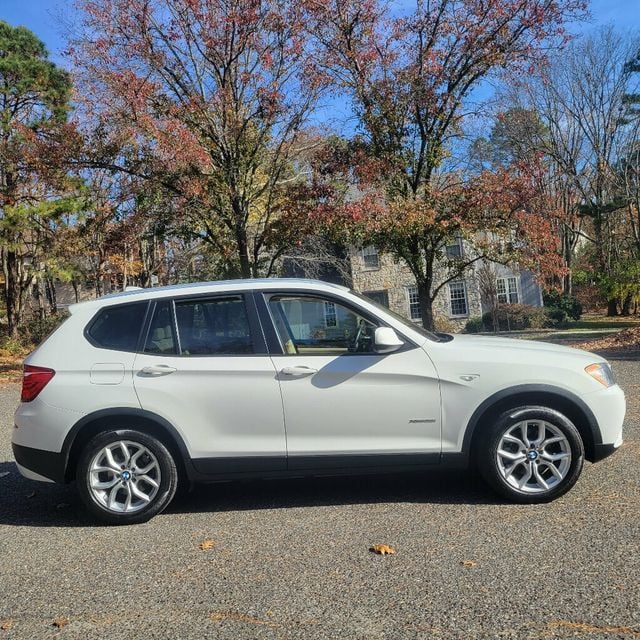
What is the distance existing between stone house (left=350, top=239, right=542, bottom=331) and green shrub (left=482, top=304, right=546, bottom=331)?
3.00m

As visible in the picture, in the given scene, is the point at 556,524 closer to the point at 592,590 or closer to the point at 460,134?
the point at 592,590

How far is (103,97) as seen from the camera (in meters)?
13.6

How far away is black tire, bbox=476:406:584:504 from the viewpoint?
14.9 ft

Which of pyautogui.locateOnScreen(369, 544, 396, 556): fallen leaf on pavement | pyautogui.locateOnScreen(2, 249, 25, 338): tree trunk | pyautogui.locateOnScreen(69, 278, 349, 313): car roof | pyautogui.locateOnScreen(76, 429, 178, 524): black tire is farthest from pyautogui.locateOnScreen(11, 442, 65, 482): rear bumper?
pyautogui.locateOnScreen(2, 249, 25, 338): tree trunk

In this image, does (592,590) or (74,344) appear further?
(74,344)

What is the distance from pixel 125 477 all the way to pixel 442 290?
3279cm

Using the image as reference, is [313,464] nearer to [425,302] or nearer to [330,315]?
[330,315]

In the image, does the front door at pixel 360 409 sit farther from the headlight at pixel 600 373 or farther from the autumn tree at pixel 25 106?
the autumn tree at pixel 25 106

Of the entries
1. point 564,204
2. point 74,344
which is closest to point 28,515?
point 74,344

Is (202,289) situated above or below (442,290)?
below

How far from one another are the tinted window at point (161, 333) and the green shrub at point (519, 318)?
2809 centimetres

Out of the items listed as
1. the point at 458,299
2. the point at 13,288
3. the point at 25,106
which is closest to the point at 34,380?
the point at 25,106

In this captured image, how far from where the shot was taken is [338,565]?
375 centimetres

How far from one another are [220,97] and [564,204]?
28.7m
